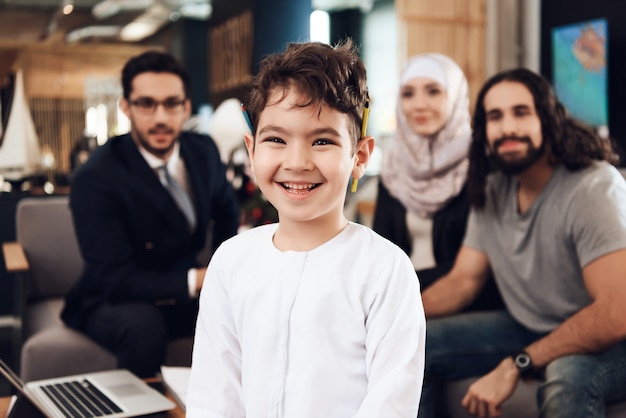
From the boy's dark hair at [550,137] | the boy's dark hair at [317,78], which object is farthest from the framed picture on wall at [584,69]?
the boy's dark hair at [317,78]

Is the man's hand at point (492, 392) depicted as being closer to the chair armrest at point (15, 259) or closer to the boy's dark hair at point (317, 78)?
the boy's dark hair at point (317, 78)

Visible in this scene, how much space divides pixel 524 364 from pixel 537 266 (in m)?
0.31

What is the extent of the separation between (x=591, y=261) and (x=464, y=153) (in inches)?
40.0

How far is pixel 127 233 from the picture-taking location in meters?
2.38

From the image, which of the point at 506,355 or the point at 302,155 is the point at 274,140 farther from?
the point at 506,355

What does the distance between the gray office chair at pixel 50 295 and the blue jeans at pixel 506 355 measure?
877 mm

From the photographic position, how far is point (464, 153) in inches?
105

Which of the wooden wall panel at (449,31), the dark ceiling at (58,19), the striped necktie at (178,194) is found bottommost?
the striped necktie at (178,194)

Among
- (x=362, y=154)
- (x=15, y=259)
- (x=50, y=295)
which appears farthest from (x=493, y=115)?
(x=50, y=295)

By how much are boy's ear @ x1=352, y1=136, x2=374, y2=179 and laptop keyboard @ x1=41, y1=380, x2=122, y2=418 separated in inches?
31.3

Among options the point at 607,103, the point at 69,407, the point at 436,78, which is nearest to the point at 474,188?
the point at 436,78

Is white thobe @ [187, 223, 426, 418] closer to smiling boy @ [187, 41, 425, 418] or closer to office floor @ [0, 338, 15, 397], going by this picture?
smiling boy @ [187, 41, 425, 418]

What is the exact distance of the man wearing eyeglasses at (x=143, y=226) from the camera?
225cm

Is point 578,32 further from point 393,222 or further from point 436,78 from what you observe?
point 393,222
